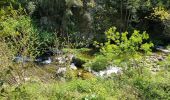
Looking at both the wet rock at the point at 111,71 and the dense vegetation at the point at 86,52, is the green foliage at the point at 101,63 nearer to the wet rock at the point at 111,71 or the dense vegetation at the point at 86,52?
the dense vegetation at the point at 86,52

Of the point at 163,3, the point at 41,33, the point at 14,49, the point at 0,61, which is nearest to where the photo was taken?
the point at 0,61

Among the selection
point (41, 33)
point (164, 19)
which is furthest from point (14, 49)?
point (164, 19)

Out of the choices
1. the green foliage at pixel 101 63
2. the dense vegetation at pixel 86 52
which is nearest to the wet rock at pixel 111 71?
the dense vegetation at pixel 86 52

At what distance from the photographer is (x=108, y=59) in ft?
27.5

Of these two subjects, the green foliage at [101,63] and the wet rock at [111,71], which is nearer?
the green foliage at [101,63]

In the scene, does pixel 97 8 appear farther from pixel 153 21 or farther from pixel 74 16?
pixel 153 21

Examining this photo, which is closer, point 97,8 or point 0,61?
point 0,61

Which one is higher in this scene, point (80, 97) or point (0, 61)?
point (0, 61)

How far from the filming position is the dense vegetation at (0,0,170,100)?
319 inches

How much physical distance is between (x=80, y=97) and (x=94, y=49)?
27.8 feet

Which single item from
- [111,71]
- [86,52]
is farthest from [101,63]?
[86,52]

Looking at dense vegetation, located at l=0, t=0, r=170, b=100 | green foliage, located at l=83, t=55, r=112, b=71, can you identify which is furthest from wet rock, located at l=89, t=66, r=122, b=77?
green foliage, located at l=83, t=55, r=112, b=71

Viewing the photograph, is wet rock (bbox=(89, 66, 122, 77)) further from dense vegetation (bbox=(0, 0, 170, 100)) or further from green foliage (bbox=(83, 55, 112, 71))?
green foliage (bbox=(83, 55, 112, 71))

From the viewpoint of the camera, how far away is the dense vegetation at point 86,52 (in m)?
8.11
